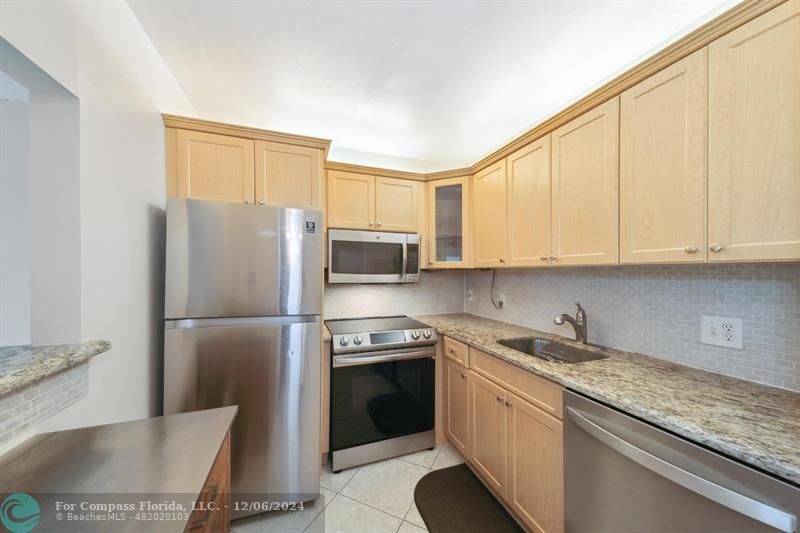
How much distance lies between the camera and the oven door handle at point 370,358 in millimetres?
1891

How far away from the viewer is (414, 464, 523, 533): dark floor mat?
1507 mm

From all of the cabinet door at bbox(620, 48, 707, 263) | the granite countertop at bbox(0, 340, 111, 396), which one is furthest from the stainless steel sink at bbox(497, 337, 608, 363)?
the granite countertop at bbox(0, 340, 111, 396)

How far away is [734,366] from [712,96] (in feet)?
3.50

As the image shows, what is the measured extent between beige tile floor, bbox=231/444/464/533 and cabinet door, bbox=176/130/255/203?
186cm

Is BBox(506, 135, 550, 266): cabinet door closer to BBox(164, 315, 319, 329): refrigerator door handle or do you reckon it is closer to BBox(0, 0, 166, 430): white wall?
BBox(164, 315, 319, 329): refrigerator door handle

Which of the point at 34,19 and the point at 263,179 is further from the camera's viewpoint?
the point at 263,179

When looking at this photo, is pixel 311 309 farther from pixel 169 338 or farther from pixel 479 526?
pixel 479 526

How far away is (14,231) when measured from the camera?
948 mm

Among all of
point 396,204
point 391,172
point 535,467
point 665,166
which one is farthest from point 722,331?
point 391,172

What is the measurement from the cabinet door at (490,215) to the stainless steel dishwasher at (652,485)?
1186mm

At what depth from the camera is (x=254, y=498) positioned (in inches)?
61.4

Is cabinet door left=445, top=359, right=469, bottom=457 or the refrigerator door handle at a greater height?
the refrigerator door handle

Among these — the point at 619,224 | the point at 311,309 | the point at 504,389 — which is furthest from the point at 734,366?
the point at 311,309

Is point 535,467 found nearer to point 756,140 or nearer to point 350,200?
point 756,140
